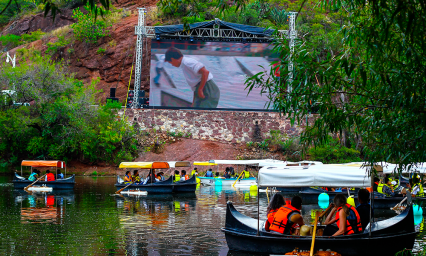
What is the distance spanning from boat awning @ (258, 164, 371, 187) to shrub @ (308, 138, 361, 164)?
27.2 meters

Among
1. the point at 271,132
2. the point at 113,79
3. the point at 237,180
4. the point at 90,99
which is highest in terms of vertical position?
the point at 113,79

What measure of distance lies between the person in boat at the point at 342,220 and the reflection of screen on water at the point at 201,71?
106 ft

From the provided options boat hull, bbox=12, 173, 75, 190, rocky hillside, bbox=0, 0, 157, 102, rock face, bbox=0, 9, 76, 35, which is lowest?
boat hull, bbox=12, 173, 75, 190

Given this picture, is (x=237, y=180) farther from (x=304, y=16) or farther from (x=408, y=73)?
(x=304, y=16)

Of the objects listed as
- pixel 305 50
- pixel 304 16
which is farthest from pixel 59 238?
pixel 304 16

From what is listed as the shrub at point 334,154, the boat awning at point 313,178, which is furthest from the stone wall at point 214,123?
the boat awning at point 313,178

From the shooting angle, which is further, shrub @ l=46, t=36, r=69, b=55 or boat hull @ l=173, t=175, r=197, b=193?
shrub @ l=46, t=36, r=69, b=55

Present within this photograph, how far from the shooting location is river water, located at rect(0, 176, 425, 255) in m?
11.5

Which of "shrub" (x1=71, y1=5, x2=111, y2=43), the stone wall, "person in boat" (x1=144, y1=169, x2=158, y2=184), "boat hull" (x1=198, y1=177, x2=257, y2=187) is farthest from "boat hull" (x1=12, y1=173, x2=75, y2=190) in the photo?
"shrub" (x1=71, y1=5, x2=111, y2=43)

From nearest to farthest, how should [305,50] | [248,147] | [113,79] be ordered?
[305,50]
[248,147]
[113,79]

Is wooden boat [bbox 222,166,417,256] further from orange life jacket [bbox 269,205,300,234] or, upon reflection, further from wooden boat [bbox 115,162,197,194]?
wooden boat [bbox 115,162,197,194]

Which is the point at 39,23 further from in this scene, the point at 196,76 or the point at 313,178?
the point at 313,178

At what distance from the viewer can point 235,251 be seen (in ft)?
36.7

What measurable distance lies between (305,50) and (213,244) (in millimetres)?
6228
